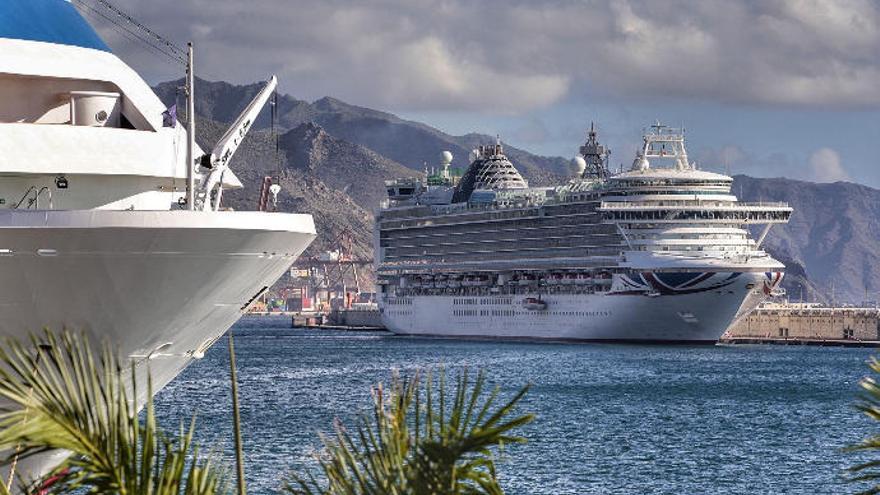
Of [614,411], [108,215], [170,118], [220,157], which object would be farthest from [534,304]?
[108,215]

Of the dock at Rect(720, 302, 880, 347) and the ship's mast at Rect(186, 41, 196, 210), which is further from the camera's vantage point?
the dock at Rect(720, 302, 880, 347)

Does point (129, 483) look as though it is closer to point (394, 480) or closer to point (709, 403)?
point (394, 480)

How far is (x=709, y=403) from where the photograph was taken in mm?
61781

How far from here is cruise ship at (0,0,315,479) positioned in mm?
17328

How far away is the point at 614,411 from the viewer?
57312 mm

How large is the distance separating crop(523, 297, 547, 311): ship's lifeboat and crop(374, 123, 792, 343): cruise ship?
107 millimetres

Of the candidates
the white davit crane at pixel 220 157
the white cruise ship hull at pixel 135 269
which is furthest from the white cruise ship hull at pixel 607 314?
the white cruise ship hull at pixel 135 269

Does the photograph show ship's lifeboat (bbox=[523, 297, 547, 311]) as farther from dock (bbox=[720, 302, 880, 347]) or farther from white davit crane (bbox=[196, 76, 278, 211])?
white davit crane (bbox=[196, 76, 278, 211])

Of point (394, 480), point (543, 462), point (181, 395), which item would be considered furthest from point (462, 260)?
point (394, 480)

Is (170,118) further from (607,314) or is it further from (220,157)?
(607,314)

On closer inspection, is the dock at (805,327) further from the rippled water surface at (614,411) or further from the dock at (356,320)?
the dock at (356,320)

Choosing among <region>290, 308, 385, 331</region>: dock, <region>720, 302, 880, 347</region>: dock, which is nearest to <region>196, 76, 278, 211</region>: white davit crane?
<region>720, 302, 880, 347</region>: dock

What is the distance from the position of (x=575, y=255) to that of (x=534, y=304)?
14.1 feet

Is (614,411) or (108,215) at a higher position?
(108,215)
